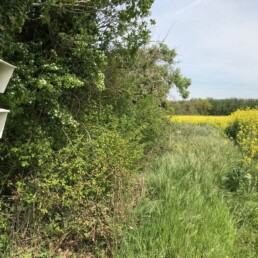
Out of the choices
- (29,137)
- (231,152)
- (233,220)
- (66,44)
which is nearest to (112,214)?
(29,137)

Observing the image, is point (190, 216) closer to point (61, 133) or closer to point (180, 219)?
point (180, 219)

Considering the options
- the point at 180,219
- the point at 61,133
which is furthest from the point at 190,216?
the point at 61,133

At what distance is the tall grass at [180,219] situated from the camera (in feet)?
11.1

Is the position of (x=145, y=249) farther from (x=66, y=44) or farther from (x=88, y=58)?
(x=66, y=44)

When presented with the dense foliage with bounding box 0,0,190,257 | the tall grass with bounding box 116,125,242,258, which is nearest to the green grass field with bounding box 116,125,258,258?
the tall grass with bounding box 116,125,242,258

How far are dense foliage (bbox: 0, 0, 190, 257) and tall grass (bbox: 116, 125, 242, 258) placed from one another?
1.10 feet

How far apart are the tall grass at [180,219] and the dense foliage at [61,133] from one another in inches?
13.2

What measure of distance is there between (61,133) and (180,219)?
206 cm

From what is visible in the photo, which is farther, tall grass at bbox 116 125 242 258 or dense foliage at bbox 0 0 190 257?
dense foliage at bbox 0 0 190 257

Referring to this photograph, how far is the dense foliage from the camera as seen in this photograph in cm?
365

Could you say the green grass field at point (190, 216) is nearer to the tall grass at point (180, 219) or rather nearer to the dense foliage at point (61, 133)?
the tall grass at point (180, 219)

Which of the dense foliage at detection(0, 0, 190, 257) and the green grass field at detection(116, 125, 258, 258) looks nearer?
the green grass field at detection(116, 125, 258, 258)

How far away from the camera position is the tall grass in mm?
3393

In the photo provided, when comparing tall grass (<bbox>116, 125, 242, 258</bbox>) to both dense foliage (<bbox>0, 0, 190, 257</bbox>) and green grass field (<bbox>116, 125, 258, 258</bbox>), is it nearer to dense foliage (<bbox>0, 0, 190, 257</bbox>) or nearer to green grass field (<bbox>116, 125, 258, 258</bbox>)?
green grass field (<bbox>116, 125, 258, 258</bbox>)
